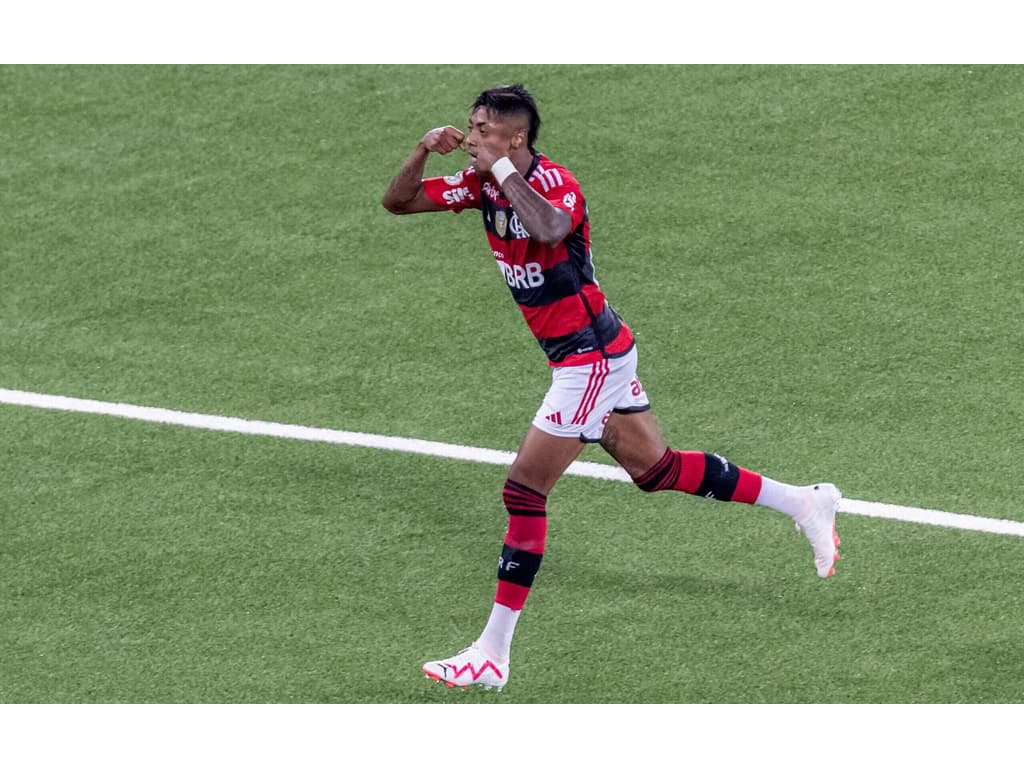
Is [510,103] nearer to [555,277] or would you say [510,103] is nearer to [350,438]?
[555,277]

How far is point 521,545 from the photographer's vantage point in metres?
8.57

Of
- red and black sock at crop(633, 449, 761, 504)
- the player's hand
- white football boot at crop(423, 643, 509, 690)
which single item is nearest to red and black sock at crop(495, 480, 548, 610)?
white football boot at crop(423, 643, 509, 690)

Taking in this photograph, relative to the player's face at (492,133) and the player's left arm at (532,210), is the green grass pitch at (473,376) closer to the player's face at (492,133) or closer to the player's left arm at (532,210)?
the player's left arm at (532,210)

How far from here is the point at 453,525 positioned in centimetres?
972

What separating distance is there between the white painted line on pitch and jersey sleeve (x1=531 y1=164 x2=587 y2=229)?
219cm

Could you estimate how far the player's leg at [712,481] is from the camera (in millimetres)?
8828

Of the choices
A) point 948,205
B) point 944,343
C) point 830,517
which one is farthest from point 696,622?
point 948,205

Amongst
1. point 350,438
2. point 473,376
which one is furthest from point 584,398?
point 473,376

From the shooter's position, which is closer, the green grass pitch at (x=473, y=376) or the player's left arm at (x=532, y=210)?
the player's left arm at (x=532, y=210)

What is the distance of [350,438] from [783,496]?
106 inches

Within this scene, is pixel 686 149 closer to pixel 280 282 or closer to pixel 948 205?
pixel 948 205

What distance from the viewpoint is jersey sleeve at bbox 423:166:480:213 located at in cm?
877

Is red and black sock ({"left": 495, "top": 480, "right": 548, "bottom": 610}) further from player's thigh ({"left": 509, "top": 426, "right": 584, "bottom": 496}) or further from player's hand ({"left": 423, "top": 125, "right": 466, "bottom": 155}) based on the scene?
player's hand ({"left": 423, "top": 125, "right": 466, "bottom": 155})

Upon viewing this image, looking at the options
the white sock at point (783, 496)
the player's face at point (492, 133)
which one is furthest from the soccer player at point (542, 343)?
the white sock at point (783, 496)
